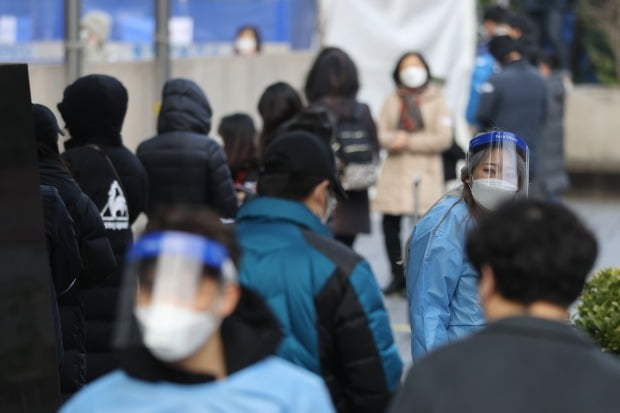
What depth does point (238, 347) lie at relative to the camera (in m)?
3.01

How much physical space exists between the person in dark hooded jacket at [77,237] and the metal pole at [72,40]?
361 centimetres

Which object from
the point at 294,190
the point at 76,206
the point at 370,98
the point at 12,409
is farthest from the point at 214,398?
the point at 370,98

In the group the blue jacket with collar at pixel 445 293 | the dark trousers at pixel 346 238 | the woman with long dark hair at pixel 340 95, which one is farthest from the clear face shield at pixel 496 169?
the dark trousers at pixel 346 238

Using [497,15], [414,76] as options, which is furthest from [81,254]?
[497,15]

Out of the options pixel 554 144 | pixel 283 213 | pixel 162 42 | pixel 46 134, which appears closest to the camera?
pixel 283 213

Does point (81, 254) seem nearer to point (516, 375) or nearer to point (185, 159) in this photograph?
point (185, 159)

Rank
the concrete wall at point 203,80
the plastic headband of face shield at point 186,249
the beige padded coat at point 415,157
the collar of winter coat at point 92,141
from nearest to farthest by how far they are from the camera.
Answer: the plastic headband of face shield at point 186,249 → the collar of winter coat at point 92,141 → the concrete wall at point 203,80 → the beige padded coat at point 415,157

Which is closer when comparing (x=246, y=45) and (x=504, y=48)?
(x=504, y=48)

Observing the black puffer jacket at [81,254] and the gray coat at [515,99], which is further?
the gray coat at [515,99]

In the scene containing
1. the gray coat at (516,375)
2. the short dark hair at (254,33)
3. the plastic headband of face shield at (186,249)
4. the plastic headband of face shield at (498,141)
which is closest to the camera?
the gray coat at (516,375)

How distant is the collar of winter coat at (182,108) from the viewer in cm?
775

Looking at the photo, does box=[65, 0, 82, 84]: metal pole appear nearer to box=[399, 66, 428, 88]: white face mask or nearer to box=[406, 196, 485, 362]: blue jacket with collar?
box=[399, 66, 428, 88]: white face mask

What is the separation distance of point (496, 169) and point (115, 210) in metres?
2.08

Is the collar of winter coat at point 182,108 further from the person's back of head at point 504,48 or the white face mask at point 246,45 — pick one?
the white face mask at point 246,45
